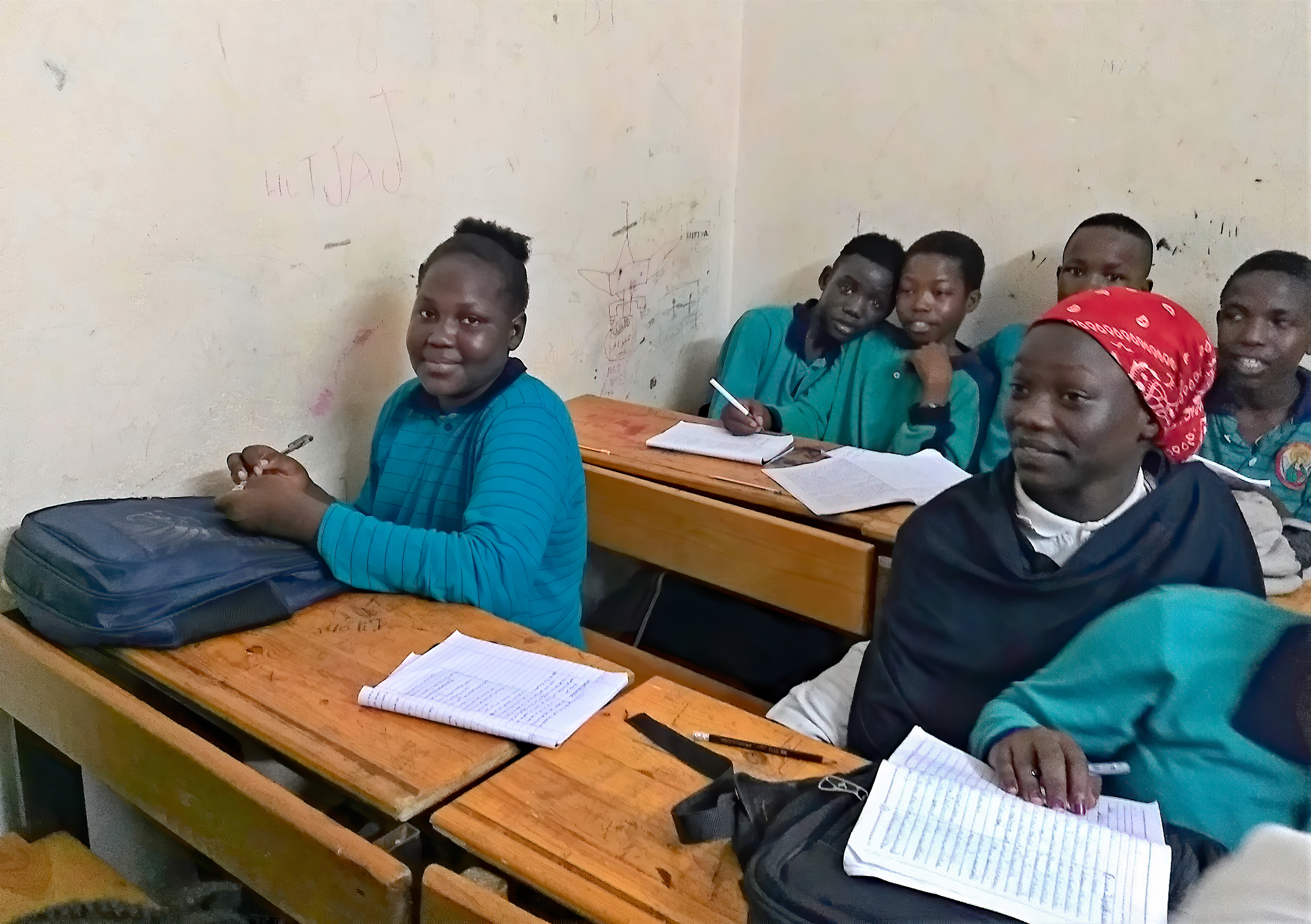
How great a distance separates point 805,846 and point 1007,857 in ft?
0.61

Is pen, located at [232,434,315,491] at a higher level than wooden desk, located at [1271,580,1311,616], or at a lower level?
higher

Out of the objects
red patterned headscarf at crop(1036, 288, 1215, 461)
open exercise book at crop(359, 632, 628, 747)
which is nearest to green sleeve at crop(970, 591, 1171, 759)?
red patterned headscarf at crop(1036, 288, 1215, 461)

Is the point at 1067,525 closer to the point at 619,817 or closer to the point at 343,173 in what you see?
the point at 619,817

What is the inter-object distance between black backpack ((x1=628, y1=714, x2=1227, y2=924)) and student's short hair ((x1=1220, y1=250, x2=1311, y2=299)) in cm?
170

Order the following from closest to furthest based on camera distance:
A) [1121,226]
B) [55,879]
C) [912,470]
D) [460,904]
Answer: [460,904] → [55,879] → [912,470] → [1121,226]

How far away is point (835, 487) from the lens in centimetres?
204

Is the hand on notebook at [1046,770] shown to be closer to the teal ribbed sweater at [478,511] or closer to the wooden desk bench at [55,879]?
the teal ribbed sweater at [478,511]

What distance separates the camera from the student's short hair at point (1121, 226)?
8.32 feet

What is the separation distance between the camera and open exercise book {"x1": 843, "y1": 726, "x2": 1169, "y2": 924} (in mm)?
856

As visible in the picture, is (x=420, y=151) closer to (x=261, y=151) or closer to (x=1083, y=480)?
(x=261, y=151)

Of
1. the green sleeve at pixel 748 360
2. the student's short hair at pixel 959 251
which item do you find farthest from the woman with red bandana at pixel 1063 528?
→ the green sleeve at pixel 748 360

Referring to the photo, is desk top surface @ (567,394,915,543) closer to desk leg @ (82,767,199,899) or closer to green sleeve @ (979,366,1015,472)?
green sleeve @ (979,366,1015,472)

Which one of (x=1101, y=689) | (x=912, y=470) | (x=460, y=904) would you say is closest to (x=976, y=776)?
(x=1101, y=689)

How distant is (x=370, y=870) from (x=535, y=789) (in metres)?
0.18
